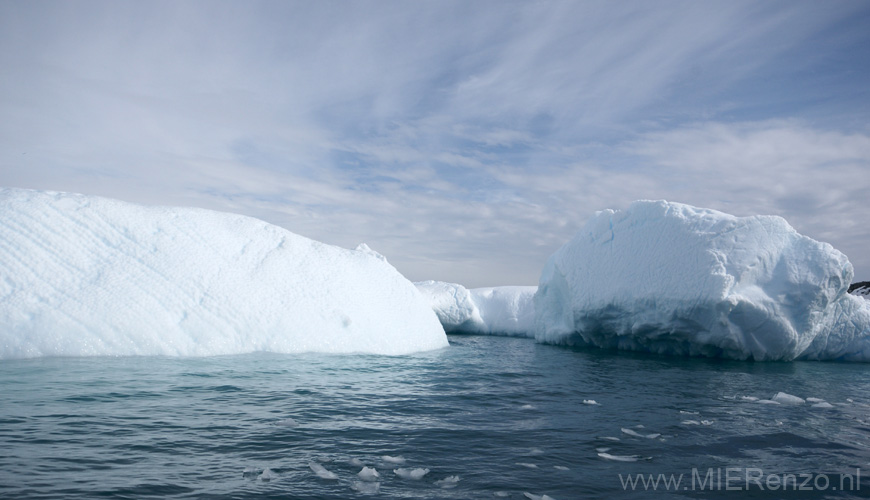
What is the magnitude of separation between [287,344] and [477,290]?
20.9m

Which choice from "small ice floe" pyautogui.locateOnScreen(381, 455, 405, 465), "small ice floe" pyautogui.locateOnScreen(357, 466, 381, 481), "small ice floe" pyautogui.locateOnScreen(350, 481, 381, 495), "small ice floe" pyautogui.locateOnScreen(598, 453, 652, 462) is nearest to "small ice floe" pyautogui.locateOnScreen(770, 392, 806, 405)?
"small ice floe" pyautogui.locateOnScreen(598, 453, 652, 462)

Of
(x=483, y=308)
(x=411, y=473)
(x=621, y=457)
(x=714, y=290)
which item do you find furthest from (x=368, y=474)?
(x=483, y=308)

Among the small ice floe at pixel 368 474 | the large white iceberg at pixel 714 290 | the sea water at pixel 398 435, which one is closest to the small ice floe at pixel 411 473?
the sea water at pixel 398 435

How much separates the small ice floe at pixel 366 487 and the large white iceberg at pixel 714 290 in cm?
1306

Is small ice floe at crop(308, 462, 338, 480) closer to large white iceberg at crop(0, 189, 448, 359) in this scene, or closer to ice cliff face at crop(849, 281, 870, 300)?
large white iceberg at crop(0, 189, 448, 359)

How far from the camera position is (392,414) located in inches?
236

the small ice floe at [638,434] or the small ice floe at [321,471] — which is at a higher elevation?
the small ice floe at [321,471]

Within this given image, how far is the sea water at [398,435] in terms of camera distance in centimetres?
373

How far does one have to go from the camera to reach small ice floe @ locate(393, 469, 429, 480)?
153 inches

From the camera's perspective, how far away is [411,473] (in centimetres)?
394

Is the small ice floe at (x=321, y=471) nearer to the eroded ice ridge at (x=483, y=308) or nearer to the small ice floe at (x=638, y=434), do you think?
the small ice floe at (x=638, y=434)

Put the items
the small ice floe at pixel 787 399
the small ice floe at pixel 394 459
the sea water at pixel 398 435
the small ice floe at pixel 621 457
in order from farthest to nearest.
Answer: the small ice floe at pixel 787 399 → the small ice floe at pixel 621 457 → the small ice floe at pixel 394 459 → the sea water at pixel 398 435

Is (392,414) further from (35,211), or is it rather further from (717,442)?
(35,211)

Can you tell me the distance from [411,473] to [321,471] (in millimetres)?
716
